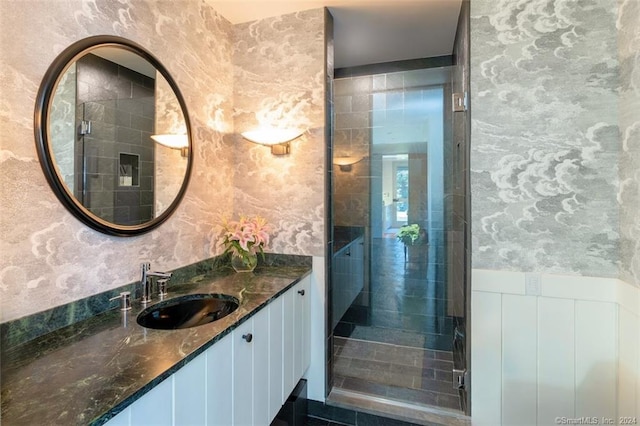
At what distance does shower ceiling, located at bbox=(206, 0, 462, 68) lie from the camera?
6.68ft

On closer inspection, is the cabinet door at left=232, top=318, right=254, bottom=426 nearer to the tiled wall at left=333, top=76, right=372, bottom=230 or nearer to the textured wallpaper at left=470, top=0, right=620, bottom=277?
the textured wallpaper at left=470, top=0, right=620, bottom=277

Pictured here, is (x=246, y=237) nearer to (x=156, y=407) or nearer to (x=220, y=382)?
(x=220, y=382)

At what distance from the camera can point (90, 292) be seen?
1333mm

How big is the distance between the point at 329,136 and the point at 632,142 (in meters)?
1.56

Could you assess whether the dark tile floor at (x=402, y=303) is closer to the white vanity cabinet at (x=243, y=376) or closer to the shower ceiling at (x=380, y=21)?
the white vanity cabinet at (x=243, y=376)

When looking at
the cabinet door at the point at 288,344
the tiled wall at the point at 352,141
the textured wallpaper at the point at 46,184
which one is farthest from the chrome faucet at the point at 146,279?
the tiled wall at the point at 352,141

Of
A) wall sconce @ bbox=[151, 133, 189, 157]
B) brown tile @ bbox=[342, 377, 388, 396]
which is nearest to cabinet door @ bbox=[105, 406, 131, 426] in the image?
wall sconce @ bbox=[151, 133, 189, 157]

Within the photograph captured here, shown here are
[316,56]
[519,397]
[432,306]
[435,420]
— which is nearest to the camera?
[519,397]

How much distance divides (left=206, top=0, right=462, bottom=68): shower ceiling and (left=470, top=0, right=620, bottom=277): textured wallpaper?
49 cm

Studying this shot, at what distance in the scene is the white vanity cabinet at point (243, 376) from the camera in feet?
3.14

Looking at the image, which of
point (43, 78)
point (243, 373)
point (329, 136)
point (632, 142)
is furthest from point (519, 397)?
point (43, 78)

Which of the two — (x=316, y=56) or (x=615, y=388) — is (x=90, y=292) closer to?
(x=316, y=56)

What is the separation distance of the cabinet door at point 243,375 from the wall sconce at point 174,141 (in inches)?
42.2

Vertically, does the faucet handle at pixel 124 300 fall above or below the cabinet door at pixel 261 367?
above
